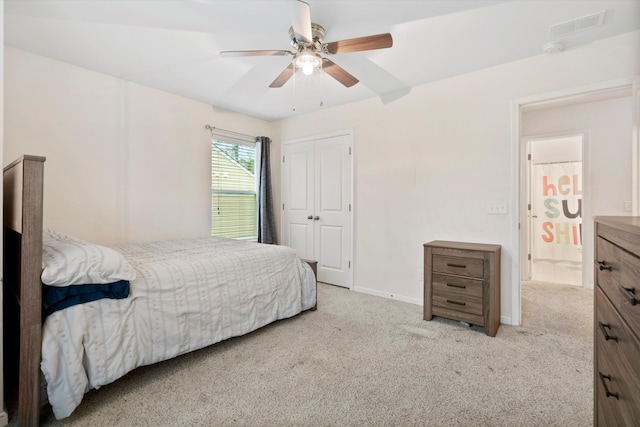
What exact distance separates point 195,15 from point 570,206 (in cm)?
508

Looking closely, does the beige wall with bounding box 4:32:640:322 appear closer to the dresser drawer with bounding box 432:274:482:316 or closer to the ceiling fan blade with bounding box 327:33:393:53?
the dresser drawer with bounding box 432:274:482:316

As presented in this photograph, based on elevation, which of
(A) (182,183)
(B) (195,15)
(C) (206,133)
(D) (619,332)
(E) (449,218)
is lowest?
(D) (619,332)

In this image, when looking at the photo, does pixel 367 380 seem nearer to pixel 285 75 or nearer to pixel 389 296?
pixel 389 296

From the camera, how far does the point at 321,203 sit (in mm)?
4156

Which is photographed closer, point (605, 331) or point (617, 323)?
point (617, 323)

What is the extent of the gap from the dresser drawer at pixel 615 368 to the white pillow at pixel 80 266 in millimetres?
2112

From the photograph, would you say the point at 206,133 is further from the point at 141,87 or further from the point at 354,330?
the point at 354,330

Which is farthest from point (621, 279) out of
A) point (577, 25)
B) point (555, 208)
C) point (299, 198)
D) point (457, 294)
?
point (555, 208)

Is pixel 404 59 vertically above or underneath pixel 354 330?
above

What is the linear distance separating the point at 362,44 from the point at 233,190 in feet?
9.20

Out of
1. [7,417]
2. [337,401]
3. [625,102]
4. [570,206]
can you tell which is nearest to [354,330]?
[337,401]

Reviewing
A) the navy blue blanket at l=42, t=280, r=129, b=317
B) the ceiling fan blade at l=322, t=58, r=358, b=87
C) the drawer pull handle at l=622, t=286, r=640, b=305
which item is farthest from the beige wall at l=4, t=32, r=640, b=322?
the drawer pull handle at l=622, t=286, r=640, b=305

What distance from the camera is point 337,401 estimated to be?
5.50 ft

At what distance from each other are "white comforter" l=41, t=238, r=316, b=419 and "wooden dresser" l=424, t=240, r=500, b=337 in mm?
1167
